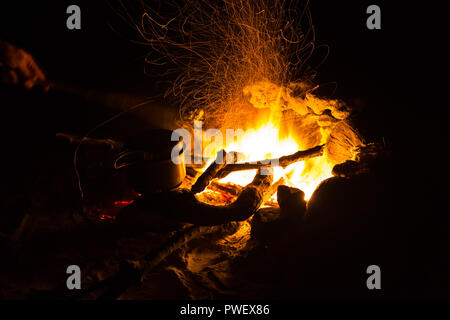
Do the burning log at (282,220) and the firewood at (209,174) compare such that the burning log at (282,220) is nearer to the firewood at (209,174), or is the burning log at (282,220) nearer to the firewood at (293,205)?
the firewood at (293,205)

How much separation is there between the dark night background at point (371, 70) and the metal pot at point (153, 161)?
7.56 ft

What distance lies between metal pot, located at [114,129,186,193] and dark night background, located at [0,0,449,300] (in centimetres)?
230

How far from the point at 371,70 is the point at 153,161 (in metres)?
3.04

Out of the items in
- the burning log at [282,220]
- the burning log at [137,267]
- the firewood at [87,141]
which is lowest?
the burning log at [137,267]

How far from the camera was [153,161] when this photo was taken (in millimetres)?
2969

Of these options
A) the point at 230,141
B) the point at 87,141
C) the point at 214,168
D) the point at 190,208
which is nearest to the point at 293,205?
the point at 190,208

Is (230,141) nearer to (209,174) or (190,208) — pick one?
(209,174)

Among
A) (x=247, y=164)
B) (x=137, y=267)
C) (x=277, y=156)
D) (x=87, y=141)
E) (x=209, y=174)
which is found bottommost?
(x=137, y=267)

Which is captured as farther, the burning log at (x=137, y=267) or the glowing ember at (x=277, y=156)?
the glowing ember at (x=277, y=156)

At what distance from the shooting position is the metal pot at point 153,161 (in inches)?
119

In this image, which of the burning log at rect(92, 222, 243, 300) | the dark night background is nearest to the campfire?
the burning log at rect(92, 222, 243, 300)

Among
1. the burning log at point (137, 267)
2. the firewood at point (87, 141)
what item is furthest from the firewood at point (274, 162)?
the firewood at point (87, 141)

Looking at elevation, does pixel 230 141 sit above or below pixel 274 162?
above

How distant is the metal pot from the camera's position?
3023 mm
